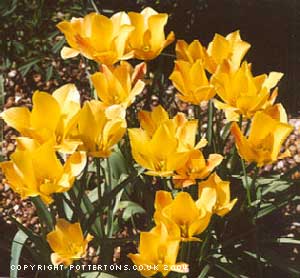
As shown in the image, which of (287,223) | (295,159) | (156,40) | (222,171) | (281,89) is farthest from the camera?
(281,89)

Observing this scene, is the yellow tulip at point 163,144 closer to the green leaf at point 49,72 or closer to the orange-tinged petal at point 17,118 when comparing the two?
the orange-tinged petal at point 17,118

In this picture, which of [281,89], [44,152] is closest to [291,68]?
[281,89]

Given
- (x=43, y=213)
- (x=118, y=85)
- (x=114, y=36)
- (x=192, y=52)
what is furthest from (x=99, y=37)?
(x=43, y=213)

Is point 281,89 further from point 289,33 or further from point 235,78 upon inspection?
point 235,78

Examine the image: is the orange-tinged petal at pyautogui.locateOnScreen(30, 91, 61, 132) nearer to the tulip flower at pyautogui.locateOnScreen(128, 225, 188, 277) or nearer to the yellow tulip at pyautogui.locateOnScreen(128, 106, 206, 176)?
the yellow tulip at pyautogui.locateOnScreen(128, 106, 206, 176)

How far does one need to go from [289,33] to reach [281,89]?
0.99 feet

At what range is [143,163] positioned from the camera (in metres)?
1.66

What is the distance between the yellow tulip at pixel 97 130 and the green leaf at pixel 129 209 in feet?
1.61

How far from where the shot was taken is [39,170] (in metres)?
1.57

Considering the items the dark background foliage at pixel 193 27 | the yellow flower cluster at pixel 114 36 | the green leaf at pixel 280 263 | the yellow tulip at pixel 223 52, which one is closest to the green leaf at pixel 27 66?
the dark background foliage at pixel 193 27

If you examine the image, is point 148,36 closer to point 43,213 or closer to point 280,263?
point 43,213

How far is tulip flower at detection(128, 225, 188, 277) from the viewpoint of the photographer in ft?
5.14

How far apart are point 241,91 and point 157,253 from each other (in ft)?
1.55

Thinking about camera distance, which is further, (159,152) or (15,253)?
(15,253)
